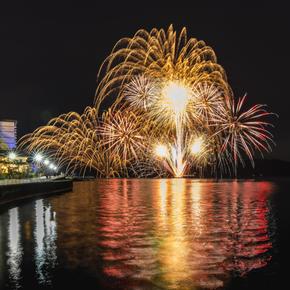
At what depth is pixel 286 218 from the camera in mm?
30312

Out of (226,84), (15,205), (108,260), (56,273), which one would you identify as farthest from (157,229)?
(226,84)

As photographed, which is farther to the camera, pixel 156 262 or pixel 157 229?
pixel 157 229

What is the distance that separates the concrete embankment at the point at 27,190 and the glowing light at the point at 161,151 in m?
19.9

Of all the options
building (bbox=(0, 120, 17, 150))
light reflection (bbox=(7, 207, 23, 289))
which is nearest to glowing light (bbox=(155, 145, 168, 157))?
light reflection (bbox=(7, 207, 23, 289))

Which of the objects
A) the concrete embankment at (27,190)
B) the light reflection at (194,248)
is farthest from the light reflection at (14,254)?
the concrete embankment at (27,190)

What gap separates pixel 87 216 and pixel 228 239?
13.0 meters

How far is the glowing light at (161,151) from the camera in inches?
3422

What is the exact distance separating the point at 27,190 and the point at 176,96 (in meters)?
33.6

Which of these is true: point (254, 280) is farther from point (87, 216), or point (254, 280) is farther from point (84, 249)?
point (87, 216)

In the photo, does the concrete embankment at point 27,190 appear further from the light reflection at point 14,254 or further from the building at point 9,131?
the building at point 9,131

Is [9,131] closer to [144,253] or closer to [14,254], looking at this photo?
[14,254]

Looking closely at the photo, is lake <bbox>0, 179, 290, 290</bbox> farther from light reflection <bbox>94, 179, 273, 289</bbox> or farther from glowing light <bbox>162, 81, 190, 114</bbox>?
glowing light <bbox>162, 81, 190, 114</bbox>

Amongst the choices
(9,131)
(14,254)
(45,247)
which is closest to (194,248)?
(45,247)

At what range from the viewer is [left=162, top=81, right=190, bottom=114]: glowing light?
7638cm
